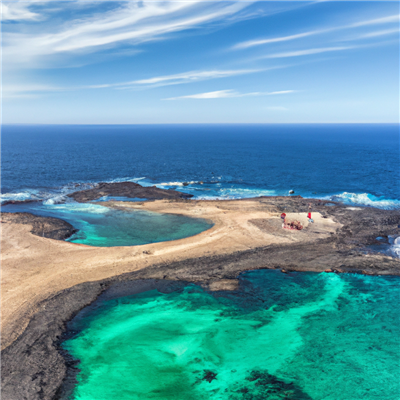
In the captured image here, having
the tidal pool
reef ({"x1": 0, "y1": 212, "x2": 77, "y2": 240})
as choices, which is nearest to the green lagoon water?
the tidal pool

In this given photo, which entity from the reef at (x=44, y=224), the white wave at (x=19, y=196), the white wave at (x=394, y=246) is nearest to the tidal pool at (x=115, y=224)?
the reef at (x=44, y=224)

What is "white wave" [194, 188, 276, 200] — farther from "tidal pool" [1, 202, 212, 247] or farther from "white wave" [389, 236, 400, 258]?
"white wave" [389, 236, 400, 258]

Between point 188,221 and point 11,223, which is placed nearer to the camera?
point 11,223

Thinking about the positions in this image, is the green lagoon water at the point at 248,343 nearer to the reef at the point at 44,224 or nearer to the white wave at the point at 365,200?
the reef at the point at 44,224

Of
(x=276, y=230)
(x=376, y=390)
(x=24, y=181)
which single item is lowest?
(x=376, y=390)

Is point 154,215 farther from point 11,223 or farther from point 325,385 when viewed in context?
point 325,385

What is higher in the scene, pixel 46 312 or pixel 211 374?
pixel 46 312

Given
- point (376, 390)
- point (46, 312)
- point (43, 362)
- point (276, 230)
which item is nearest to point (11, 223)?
point (46, 312)
